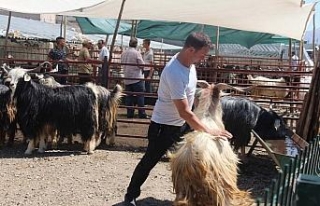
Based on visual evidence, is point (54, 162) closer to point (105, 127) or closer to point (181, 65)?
point (105, 127)

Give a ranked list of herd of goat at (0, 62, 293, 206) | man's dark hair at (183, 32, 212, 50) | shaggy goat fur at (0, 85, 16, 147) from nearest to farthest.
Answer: man's dark hair at (183, 32, 212, 50) → herd of goat at (0, 62, 293, 206) → shaggy goat fur at (0, 85, 16, 147)

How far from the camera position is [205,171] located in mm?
4391

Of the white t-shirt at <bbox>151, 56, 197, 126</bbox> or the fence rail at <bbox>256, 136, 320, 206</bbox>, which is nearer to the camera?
the fence rail at <bbox>256, 136, 320, 206</bbox>

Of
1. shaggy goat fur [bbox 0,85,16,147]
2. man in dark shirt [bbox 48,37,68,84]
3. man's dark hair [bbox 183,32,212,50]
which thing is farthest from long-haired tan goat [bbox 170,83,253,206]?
man in dark shirt [bbox 48,37,68,84]

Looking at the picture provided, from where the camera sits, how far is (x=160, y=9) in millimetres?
9914

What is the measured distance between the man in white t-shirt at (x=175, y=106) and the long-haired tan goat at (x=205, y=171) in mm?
121

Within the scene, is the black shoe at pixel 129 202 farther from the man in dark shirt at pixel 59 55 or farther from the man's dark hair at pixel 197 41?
the man in dark shirt at pixel 59 55

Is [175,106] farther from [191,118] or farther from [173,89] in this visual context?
[191,118]

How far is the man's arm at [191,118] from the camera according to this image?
448cm

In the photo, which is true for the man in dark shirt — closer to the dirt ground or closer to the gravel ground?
the dirt ground

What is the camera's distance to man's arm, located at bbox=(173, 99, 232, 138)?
4480mm

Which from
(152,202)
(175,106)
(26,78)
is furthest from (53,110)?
(175,106)

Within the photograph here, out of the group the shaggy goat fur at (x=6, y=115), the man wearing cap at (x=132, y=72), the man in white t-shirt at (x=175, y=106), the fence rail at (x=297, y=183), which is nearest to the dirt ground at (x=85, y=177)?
the shaggy goat fur at (x=6, y=115)

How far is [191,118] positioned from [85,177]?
8.78 ft
